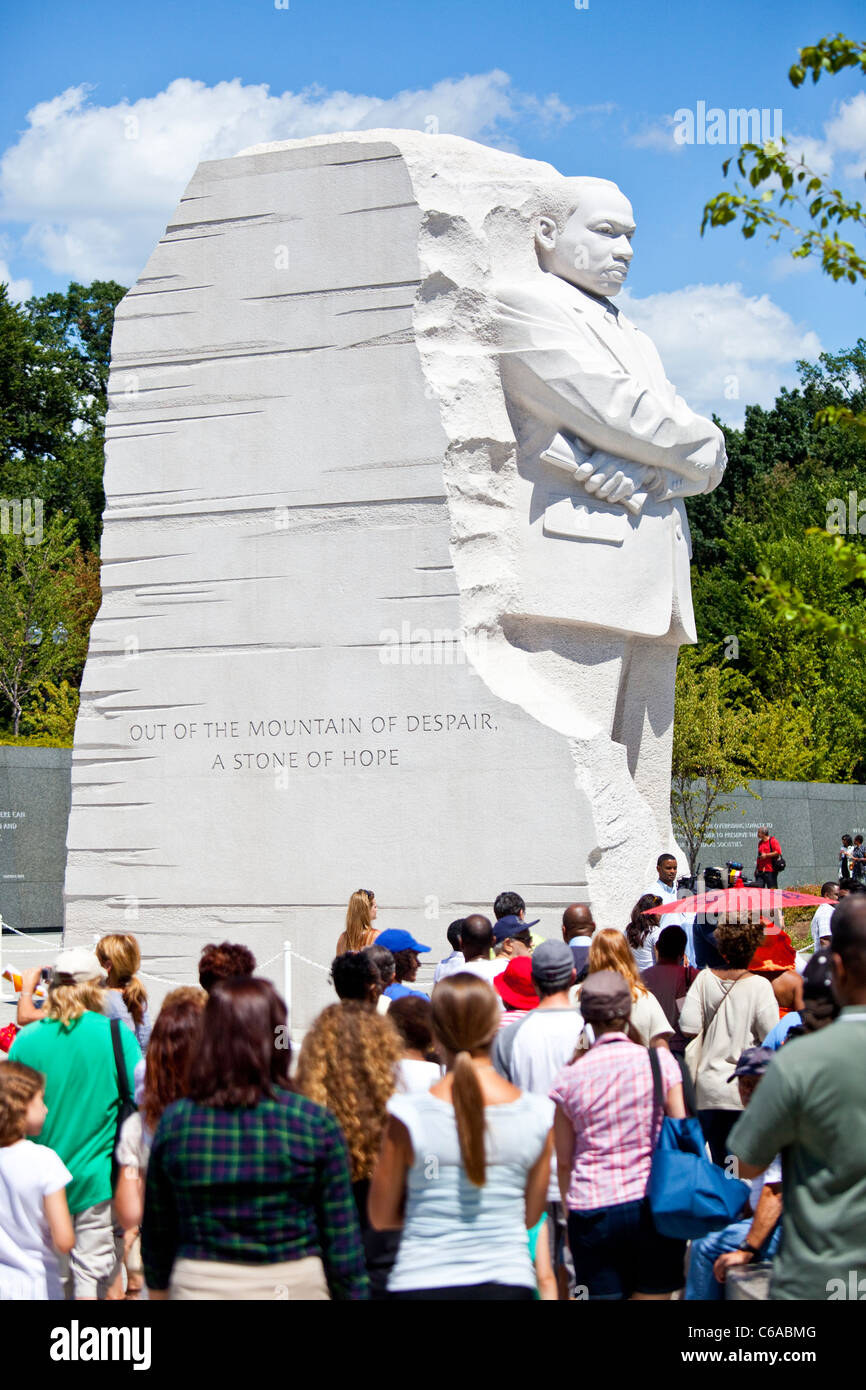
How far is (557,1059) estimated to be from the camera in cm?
500

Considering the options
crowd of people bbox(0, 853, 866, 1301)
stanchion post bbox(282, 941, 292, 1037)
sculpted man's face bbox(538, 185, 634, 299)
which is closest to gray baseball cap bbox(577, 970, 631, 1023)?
crowd of people bbox(0, 853, 866, 1301)

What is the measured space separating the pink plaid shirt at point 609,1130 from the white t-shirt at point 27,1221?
1.33 meters

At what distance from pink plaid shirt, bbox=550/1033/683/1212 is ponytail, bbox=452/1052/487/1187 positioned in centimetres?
82

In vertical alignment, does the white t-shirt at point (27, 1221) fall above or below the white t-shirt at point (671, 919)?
below

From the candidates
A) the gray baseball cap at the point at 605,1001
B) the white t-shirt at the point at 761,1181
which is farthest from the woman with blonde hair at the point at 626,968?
the gray baseball cap at the point at 605,1001

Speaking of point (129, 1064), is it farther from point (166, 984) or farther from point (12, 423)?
point (12, 423)

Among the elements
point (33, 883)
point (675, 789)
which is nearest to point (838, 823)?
point (675, 789)

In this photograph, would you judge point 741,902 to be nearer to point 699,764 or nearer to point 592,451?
point 592,451

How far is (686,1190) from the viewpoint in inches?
164

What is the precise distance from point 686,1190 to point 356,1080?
2.98ft

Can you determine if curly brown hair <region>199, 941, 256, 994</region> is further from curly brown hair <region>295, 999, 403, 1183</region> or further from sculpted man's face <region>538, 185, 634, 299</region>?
sculpted man's face <region>538, 185, 634, 299</region>

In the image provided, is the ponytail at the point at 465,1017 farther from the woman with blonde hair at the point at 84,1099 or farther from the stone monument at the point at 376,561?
the stone monument at the point at 376,561

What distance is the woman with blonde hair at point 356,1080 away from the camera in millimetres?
3922
